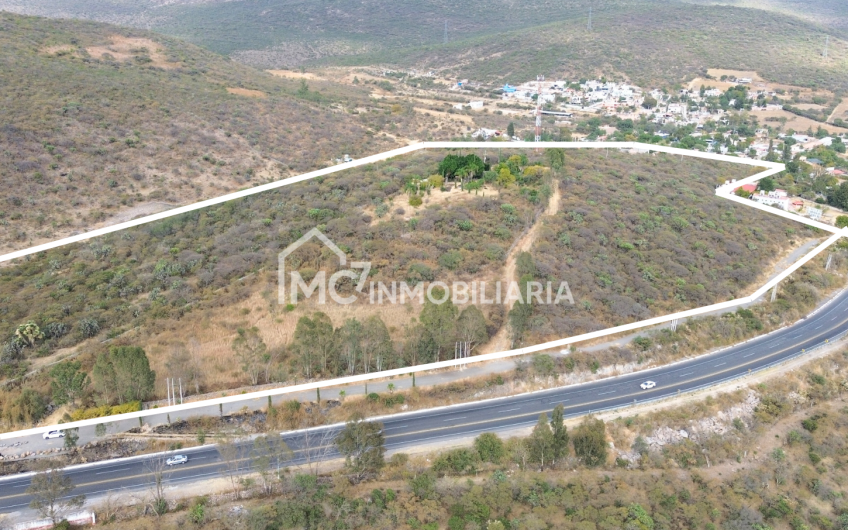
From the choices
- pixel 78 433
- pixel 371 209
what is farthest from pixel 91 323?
pixel 371 209

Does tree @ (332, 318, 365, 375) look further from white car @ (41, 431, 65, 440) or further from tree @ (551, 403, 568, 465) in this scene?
white car @ (41, 431, 65, 440)

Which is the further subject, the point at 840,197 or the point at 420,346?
the point at 840,197

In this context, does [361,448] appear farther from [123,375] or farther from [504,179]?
[504,179]

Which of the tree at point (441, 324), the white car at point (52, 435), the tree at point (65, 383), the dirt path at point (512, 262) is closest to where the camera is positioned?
the white car at point (52, 435)

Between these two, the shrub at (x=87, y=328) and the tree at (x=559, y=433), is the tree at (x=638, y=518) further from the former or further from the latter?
the shrub at (x=87, y=328)

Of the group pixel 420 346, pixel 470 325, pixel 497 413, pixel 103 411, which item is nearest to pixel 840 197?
pixel 470 325

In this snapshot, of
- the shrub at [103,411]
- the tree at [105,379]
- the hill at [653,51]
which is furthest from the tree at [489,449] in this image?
the hill at [653,51]
